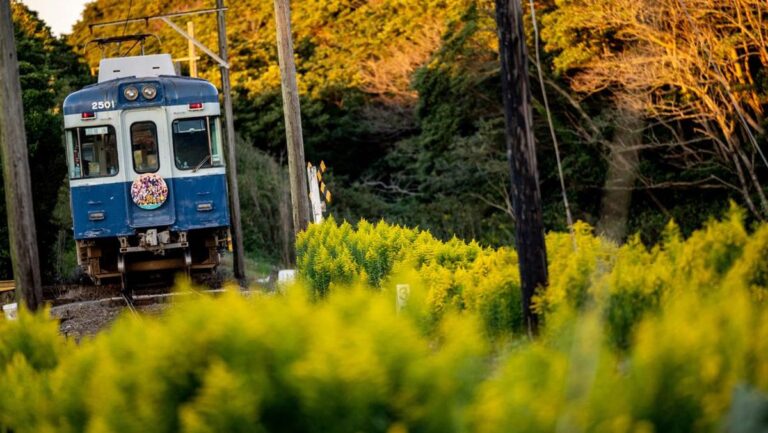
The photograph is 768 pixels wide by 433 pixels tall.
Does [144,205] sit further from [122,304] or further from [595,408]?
[595,408]

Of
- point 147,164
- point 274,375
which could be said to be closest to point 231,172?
point 147,164

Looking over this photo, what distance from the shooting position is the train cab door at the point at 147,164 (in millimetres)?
20094

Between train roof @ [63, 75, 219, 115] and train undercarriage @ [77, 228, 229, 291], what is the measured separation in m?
2.19

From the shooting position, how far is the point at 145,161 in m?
20.3

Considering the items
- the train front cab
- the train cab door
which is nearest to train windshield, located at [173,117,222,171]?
the train front cab

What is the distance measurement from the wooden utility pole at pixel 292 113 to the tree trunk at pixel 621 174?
963cm

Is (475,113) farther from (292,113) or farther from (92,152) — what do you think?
(92,152)

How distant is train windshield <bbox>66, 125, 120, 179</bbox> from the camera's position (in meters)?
19.9

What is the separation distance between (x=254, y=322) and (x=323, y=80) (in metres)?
43.8

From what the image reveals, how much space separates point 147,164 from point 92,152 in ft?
3.08

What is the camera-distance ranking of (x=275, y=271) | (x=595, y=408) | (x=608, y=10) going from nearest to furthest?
(x=595, y=408) < (x=608, y=10) < (x=275, y=271)

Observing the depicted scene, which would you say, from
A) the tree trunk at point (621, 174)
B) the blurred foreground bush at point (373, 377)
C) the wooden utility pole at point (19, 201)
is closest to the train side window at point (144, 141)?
the wooden utility pole at point (19, 201)

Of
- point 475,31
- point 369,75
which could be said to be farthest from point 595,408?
point 369,75

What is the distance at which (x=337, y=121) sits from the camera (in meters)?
47.3
